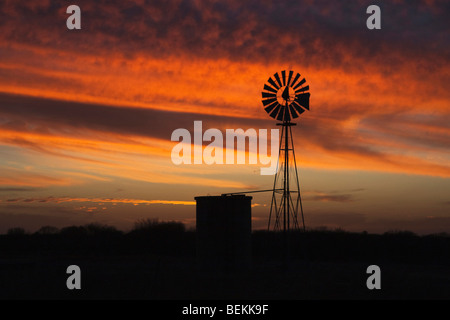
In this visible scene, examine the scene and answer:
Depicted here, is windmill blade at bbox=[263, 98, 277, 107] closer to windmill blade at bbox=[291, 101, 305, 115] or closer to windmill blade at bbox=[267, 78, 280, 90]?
windmill blade at bbox=[267, 78, 280, 90]

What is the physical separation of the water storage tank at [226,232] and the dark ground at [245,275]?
25.7 inches

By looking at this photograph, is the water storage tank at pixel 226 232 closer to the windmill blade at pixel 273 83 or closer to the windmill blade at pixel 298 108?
the windmill blade at pixel 298 108

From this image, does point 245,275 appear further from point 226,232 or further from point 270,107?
point 270,107

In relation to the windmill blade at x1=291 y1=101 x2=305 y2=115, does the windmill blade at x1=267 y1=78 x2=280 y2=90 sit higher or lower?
higher

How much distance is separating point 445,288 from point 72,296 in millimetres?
17382

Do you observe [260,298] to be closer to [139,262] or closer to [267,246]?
[139,262]

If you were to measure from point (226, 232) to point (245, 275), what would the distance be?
2.53 metres

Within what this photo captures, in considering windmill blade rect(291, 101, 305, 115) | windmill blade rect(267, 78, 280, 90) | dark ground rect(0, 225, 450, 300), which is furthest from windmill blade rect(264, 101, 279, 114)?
dark ground rect(0, 225, 450, 300)

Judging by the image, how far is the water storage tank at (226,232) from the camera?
31203 mm

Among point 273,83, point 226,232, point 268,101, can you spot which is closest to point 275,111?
point 268,101

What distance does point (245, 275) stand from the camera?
1201 inches

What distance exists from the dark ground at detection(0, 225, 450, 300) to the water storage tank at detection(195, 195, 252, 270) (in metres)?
0.65

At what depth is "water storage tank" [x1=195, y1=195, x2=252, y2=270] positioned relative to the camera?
1228 inches

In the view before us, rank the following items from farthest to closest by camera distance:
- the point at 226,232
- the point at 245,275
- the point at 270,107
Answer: the point at 270,107, the point at 226,232, the point at 245,275
